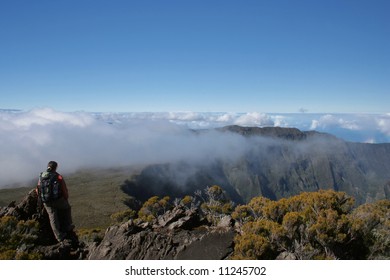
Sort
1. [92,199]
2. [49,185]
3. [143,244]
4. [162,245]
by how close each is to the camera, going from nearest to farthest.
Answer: [49,185] < [162,245] < [143,244] < [92,199]

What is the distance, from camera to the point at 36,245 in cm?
1639

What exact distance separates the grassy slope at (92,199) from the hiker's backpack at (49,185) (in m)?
85.3

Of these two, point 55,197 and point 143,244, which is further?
point 143,244

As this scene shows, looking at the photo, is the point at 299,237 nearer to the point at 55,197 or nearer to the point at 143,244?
the point at 143,244

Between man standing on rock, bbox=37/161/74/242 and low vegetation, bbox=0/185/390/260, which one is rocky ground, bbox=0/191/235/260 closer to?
low vegetation, bbox=0/185/390/260

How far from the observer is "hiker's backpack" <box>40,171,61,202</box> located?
14.6m

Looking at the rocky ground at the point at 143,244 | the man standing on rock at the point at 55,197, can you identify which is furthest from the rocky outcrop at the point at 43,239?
the man standing on rock at the point at 55,197

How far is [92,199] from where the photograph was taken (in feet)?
457

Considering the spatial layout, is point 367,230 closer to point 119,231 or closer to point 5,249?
point 119,231

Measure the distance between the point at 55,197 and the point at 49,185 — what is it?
2.44 feet

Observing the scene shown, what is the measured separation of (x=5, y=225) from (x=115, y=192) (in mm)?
146132

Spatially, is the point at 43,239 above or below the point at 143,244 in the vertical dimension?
below

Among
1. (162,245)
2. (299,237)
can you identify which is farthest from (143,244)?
(299,237)

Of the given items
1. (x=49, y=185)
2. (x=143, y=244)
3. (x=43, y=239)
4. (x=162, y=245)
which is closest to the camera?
(x=49, y=185)
